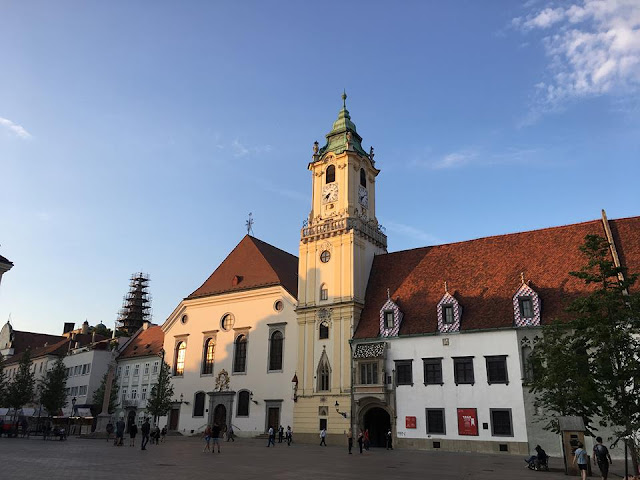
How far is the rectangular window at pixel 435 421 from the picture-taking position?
34375mm

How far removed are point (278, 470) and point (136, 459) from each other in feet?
22.8

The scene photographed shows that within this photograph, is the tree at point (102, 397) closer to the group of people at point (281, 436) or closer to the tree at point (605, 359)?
the group of people at point (281, 436)

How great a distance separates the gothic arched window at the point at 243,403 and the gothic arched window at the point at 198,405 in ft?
13.4

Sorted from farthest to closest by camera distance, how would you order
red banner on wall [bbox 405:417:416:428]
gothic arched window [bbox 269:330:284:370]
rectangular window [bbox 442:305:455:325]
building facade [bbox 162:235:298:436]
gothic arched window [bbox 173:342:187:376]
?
gothic arched window [bbox 173:342:187:376]
gothic arched window [bbox 269:330:284:370]
building facade [bbox 162:235:298:436]
rectangular window [bbox 442:305:455:325]
red banner on wall [bbox 405:417:416:428]

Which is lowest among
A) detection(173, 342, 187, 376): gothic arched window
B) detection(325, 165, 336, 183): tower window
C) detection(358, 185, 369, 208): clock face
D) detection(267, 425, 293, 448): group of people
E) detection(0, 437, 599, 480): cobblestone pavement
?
detection(0, 437, 599, 480): cobblestone pavement

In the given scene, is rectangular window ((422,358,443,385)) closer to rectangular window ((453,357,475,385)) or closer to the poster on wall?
rectangular window ((453,357,475,385))

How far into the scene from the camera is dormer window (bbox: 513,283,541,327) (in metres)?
33.3

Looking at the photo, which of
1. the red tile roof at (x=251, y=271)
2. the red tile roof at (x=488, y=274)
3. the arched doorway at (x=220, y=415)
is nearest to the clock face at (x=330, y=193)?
the red tile roof at (x=488, y=274)

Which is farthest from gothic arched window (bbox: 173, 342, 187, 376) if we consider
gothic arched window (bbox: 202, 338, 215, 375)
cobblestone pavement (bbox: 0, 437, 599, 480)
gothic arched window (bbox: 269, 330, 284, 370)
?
cobblestone pavement (bbox: 0, 437, 599, 480)

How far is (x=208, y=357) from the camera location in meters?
48.2

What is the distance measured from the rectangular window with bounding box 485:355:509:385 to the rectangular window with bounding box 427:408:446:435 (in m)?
3.85

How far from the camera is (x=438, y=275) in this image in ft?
134

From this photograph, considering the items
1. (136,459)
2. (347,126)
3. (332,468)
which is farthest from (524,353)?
(347,126)

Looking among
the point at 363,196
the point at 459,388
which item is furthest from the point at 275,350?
the point at 459,388
